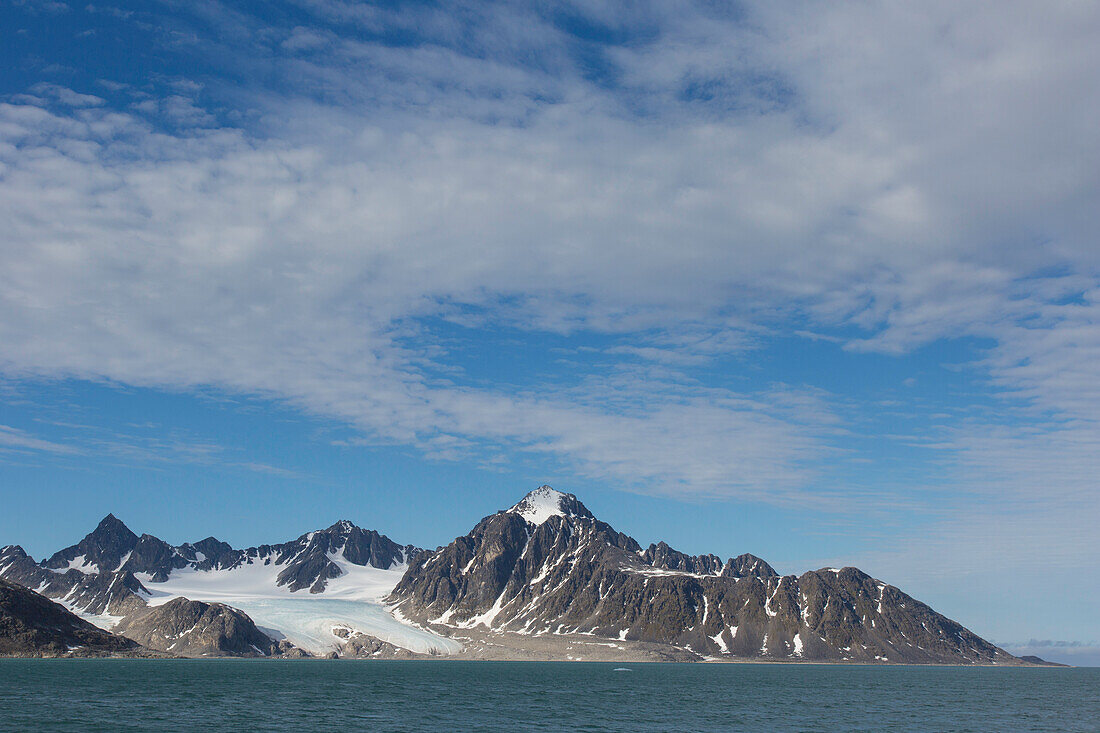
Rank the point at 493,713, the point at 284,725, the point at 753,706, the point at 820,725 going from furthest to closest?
the point at 753,706 → the point at 493,713 → the point at 820,725 → the point at 284,725

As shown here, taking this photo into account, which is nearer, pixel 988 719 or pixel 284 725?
pixel 284 725

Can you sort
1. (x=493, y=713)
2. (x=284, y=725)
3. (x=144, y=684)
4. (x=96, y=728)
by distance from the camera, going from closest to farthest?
(x=96, y=728) < (x=284, y=725) < (x=493, y=713) < (x=144, y=684)

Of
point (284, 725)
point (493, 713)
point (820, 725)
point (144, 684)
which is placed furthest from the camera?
point (144, 684)

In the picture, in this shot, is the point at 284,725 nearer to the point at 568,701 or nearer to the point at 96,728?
the point at 96,728

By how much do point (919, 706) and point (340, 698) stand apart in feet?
401

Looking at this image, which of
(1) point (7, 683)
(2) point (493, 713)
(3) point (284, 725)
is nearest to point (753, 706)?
(2) point (493, 713)

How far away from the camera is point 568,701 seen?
173625 mm

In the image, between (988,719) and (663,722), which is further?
(988,719)

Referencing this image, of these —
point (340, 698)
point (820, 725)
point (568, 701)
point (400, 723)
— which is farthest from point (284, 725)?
point (820, 725)

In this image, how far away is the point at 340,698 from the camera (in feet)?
557

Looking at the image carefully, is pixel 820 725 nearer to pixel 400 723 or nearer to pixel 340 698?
pixel 400 723

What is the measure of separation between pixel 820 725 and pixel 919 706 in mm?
58665

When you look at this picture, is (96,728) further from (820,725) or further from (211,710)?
(820,725)

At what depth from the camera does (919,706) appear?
176 metres
